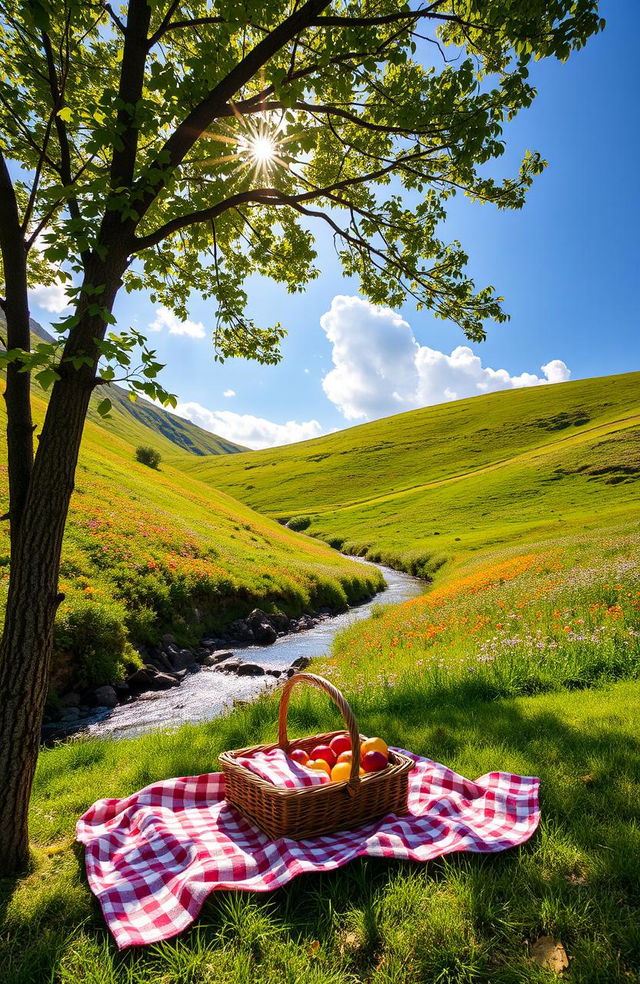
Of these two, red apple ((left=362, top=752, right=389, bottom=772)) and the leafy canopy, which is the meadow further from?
the leafy canopy

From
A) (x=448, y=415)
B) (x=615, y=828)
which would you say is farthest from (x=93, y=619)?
(x=448, y=415)

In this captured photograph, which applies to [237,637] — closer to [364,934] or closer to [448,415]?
[364,934]

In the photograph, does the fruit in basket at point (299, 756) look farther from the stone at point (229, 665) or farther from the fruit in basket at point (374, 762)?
the stone at point (229, 665)

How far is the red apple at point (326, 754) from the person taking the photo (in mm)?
5598

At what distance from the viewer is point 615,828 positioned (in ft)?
14.1

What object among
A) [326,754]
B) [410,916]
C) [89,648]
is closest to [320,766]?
[326,754]

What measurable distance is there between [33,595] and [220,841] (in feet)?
9.79

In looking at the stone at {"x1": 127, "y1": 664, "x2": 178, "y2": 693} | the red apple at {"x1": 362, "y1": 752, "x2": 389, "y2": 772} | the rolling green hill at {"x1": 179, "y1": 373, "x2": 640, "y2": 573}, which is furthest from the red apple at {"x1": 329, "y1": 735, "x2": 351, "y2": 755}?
the rolling green hill at {"x1": 179, "y1": 373, "x2": 640, "y2": 573}

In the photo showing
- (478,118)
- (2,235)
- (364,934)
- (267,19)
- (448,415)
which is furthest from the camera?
(448,415)

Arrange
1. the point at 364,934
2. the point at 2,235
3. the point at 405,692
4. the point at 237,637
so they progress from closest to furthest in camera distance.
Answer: the point at 364,934 → the point at 2,235 → the point at 405,692 → the point at 237,637

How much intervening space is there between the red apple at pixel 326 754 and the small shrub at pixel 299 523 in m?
78.5

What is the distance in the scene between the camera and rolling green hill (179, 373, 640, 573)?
2319 inches

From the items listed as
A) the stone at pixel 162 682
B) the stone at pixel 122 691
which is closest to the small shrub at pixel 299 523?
the stone at pixel 162 682

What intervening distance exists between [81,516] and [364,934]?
2187 centimetres
